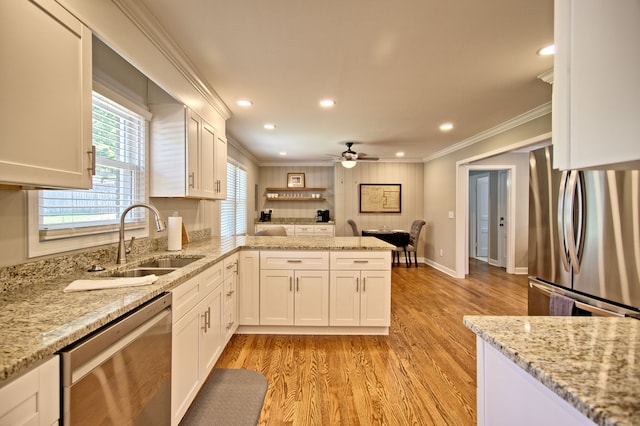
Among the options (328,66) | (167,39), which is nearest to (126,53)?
(167,39)

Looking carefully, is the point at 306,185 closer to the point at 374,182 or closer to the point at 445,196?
the point at 374,182

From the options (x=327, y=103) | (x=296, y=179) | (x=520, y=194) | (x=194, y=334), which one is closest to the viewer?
(x=194, y=334)

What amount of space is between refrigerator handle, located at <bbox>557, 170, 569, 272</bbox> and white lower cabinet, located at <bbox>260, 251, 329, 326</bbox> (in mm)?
1932

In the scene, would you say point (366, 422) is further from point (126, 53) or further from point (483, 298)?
point (483, 298)

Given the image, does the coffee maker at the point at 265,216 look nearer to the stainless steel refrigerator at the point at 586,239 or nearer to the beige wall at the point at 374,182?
the beige wall at the point at 374,182

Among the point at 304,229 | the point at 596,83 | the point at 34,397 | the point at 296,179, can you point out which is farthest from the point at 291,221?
the point at 596,83

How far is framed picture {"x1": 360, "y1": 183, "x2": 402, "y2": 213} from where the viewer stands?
260 inches

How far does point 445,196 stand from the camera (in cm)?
560

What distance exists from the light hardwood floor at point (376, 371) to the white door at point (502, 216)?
9.37 feet

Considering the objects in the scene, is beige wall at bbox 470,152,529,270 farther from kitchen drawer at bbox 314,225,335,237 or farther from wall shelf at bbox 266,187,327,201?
wall shelf at bbox 266,187,327,201

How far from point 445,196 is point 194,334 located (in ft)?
17.0

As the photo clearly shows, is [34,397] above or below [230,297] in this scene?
above

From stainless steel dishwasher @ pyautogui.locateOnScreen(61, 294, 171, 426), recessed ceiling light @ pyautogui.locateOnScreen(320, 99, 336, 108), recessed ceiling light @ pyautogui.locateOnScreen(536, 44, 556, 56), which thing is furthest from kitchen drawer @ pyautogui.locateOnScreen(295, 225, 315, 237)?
stainless steel dishwasher @ pyautogui.locateOnScreen(61, 294, 171, 426)

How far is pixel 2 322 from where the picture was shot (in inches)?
35.4
